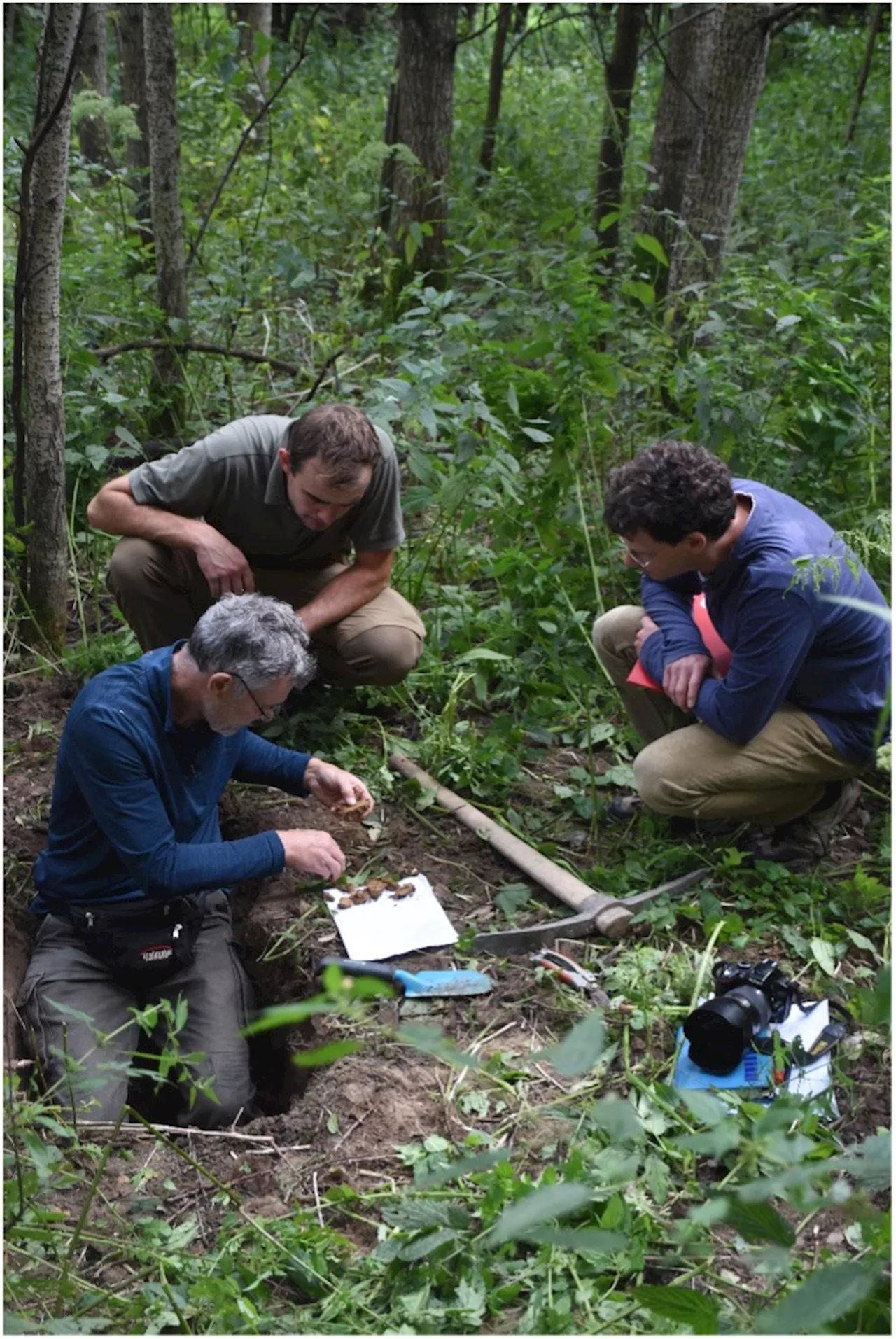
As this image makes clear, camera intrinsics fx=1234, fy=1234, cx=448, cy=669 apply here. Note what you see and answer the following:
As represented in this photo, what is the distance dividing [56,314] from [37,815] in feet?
5.65

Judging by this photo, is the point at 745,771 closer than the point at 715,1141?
No

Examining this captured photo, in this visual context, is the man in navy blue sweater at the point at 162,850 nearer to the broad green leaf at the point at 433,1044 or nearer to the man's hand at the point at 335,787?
the man's hand at the point at 335,787

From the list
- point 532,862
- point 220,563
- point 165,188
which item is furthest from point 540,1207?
point 165,188

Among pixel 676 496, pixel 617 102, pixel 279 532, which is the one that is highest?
pixel 617 102

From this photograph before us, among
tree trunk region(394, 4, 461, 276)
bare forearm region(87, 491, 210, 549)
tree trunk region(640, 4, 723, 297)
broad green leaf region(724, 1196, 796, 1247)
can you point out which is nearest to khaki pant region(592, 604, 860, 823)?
bare forearm region(87, 491, 210, 549)

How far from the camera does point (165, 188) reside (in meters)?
5.45

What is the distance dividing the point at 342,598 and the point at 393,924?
121 centimetres

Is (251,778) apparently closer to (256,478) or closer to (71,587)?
(256,478)

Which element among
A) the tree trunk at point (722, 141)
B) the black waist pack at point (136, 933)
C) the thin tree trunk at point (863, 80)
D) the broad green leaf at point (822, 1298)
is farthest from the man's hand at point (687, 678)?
the thin tree trunk at point (863, 80)

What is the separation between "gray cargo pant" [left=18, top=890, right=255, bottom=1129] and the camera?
9.82ft

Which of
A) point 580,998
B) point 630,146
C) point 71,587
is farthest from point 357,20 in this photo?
point 580,998

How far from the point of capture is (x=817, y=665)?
348 centimetres

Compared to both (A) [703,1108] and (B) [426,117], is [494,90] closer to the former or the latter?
(B) [426,117]

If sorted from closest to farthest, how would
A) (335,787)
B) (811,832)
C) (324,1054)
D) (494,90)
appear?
1. (324,1054)
2. (335,787)
3. (811,832)
4. (494,90)
